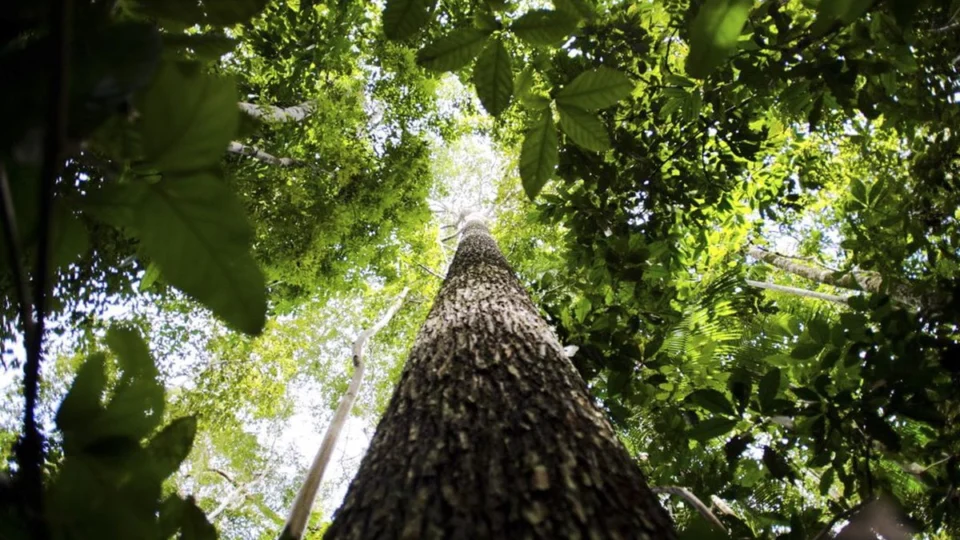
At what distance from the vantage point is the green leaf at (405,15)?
27.8 inches

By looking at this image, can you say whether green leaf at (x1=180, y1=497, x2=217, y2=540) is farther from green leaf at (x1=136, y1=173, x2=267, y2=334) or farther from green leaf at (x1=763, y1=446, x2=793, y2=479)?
green leaf at (x1=763, y1=446, x2=793, y2=479)

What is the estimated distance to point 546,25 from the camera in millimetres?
779

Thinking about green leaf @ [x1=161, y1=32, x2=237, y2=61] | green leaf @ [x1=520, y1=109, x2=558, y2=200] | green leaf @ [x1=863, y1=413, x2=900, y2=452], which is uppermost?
green leaf @ [x1=520, y1=109, x2=558, y2=200]

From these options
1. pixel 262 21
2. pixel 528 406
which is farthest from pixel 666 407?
pixel 262 21

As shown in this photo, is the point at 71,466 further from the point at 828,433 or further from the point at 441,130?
the point at 441,130

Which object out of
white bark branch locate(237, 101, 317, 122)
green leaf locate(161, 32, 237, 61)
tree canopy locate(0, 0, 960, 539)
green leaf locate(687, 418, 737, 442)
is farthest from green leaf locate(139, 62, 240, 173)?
white bark branch locate(237, 101, 317, 122)

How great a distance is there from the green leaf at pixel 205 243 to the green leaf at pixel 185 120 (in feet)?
0.07

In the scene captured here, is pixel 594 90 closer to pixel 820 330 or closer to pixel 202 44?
pixel 202 44

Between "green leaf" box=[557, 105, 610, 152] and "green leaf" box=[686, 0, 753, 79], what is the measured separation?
0.23 metres

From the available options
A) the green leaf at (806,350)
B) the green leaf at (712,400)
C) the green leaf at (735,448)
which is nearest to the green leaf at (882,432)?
the green leaf at (806,350)

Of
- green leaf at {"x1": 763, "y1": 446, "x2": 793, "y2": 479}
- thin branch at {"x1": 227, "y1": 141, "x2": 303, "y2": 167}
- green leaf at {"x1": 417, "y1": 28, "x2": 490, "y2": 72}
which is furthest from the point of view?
thin branch at {"x1": 227, "y1": 141, "x2": 303, "y2": 167}

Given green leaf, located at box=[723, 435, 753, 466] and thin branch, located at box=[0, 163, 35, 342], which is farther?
green leaf, located at box=[723, 435, 753, 466]

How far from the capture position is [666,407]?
2.63m

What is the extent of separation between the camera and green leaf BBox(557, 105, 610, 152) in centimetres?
83
